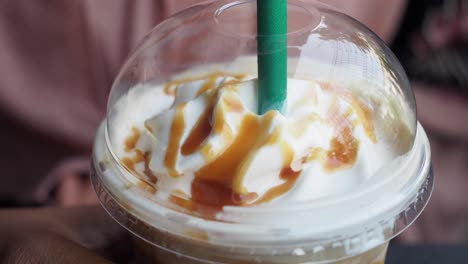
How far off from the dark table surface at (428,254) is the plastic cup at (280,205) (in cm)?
46

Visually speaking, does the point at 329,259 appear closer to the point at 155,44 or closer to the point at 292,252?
Result: the point at 292,252

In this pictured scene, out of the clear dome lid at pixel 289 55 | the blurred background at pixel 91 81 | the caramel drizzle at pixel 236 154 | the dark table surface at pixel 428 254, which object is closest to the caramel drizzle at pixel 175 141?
the caramel drizzle at pixel 236 154

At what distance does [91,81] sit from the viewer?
191 centimetres

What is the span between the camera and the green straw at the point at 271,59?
993 mm

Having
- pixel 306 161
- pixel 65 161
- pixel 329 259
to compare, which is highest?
pixel 306 161

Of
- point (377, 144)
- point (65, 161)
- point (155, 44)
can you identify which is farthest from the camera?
point (65, 161)

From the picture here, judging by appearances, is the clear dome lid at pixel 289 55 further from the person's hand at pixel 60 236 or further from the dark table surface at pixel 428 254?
the dark table surface at pixel 428 254

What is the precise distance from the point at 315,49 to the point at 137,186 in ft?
1.26

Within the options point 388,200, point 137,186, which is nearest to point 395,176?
point 388,200

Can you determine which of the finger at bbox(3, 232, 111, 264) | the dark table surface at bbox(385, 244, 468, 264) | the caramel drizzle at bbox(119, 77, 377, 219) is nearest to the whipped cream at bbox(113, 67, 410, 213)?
the caramel drizzle at bbox(119, 77, 377, 219)

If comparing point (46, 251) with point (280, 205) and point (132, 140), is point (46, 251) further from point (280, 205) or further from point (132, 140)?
point (280, 205)

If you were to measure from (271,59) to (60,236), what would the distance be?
50cm

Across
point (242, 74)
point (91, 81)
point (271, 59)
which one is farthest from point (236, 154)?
point (91, 81)

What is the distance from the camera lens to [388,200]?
966 mm
